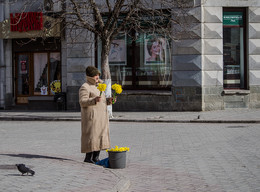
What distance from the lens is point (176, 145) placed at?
11.0 meters

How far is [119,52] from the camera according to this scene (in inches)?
882

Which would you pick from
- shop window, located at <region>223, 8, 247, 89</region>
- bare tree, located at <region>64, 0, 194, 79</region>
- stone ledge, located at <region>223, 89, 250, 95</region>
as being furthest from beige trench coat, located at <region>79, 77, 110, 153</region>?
shop window, located at <region>223, 8, 247, 89</region>

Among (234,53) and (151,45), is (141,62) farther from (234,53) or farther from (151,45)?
(234,53)

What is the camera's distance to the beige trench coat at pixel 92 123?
26.9 ft

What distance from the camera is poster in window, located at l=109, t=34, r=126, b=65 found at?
22.3 meters

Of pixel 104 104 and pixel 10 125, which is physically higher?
pixel 104 104

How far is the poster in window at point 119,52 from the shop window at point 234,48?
4673mm

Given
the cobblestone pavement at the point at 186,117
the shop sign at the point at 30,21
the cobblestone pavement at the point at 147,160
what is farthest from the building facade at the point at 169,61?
the cobblestone pavement at the point at 147,160

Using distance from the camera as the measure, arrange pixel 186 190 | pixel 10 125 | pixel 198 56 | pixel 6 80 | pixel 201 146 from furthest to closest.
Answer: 1. pixel 6 80
2. pixel 198 56
3. pixel 10 125
4. pixel 201 146
5. pixel 186 190

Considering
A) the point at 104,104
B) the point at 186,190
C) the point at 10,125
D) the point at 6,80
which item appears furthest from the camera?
the point at 6,80

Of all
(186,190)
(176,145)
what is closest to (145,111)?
(176,145)

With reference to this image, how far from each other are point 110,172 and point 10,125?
10.4 m

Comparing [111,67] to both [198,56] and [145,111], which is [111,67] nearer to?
[145,111]

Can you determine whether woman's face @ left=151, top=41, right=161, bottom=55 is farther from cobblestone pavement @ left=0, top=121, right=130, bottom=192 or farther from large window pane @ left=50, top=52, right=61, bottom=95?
cobblestone pavement @ left=0, top=121, right=130, bottom=192
